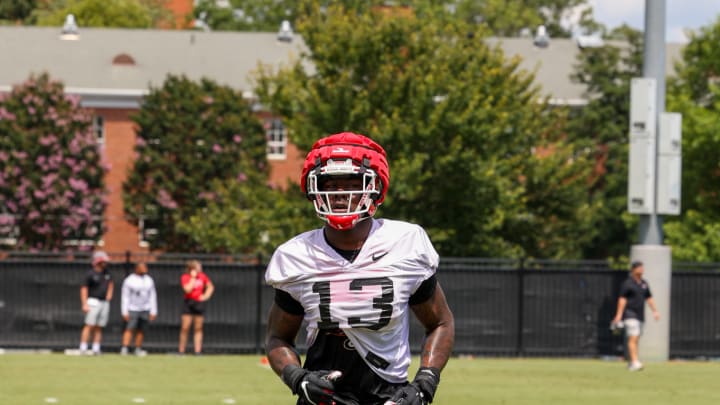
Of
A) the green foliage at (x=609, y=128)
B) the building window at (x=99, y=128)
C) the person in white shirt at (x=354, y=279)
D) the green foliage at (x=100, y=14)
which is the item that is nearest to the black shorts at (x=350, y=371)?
the person in white shirt at (x=354, y=279)

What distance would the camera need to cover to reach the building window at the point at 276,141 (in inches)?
2280

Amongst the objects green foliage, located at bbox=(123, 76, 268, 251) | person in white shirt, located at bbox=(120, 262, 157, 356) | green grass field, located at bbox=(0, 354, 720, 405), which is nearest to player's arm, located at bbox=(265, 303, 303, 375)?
green grass field, located at bbox=(0, 354, 720, 405)

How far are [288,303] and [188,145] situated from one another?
4711 cm

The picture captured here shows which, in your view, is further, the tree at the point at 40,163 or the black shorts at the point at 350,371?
the tree at the point at 40,163

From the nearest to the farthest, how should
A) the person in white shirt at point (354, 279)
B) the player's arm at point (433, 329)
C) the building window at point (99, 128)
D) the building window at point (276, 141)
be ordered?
the person in white shirt at point (354, 279) < the player's arm at point (433, 329) < the building window at point (99, 128) < the building window at point (276, 141)

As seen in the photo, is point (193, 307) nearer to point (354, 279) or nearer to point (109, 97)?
point (354, 279)

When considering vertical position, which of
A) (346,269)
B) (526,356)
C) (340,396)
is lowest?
(526,356)

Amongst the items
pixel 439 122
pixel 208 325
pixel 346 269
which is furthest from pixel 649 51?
pixel 346 269

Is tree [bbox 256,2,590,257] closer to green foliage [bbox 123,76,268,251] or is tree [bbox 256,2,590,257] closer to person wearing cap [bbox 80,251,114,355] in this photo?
green foliage [bbox 123,76,268,251]

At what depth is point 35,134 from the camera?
5091 cm

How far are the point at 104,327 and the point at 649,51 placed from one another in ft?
36.5

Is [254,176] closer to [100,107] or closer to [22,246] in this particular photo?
[22,246]

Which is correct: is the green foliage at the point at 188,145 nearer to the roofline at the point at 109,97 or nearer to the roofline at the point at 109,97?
the roofline at the point at 109,97

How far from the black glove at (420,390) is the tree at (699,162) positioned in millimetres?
42143
